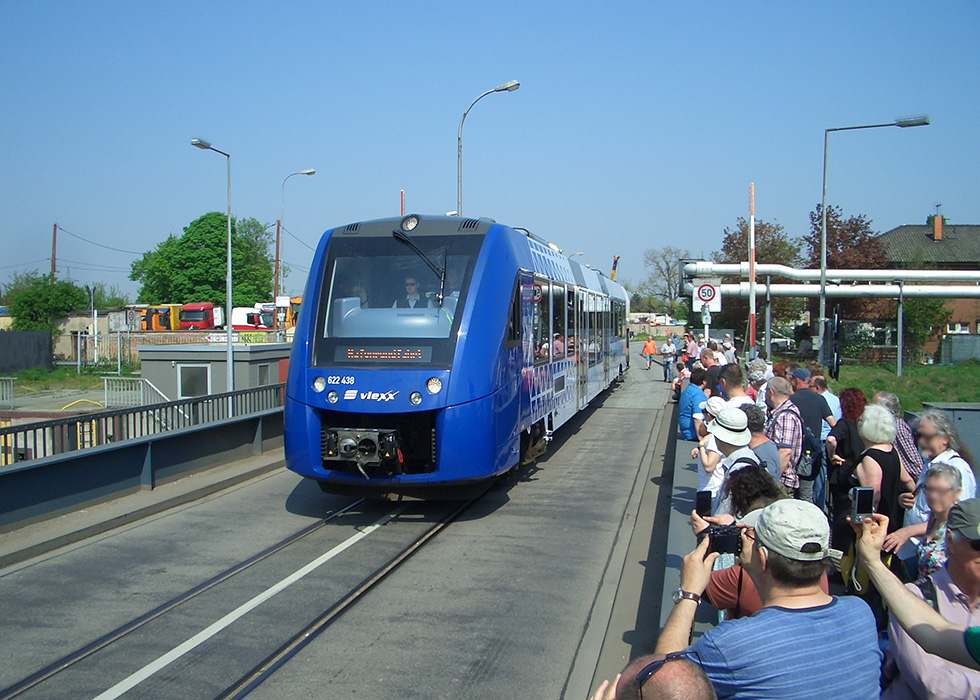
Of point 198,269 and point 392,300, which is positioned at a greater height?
point 198,269

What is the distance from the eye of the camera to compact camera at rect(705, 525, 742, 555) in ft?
10.1

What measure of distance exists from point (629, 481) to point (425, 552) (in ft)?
15.3

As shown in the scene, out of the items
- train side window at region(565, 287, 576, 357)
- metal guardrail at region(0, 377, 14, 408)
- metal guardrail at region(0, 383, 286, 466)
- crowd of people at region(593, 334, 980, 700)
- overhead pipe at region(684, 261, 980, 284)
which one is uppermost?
overhead pipe at region(684, 261, 980, 284)


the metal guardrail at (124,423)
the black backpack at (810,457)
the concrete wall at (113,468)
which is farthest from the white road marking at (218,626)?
the black backpack at (810,457)

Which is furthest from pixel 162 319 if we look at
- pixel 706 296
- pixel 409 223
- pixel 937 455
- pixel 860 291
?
pixel 937 455

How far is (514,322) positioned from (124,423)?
5.56 metres

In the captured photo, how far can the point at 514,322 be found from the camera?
30.8ft

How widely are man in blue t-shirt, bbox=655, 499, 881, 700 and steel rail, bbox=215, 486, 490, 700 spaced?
10.4ft

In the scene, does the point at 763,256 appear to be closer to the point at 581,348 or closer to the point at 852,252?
the point at 852,252

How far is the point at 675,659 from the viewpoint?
7.17 feet

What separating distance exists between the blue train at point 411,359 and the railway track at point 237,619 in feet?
2.67

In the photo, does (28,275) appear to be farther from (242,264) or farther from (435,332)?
(435,332)

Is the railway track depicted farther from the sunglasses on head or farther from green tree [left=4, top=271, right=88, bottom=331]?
green tree [left=4, top=271, right=88, bottom=331]

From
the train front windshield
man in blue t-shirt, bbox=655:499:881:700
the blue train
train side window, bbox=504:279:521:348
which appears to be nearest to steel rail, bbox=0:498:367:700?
the blue train
